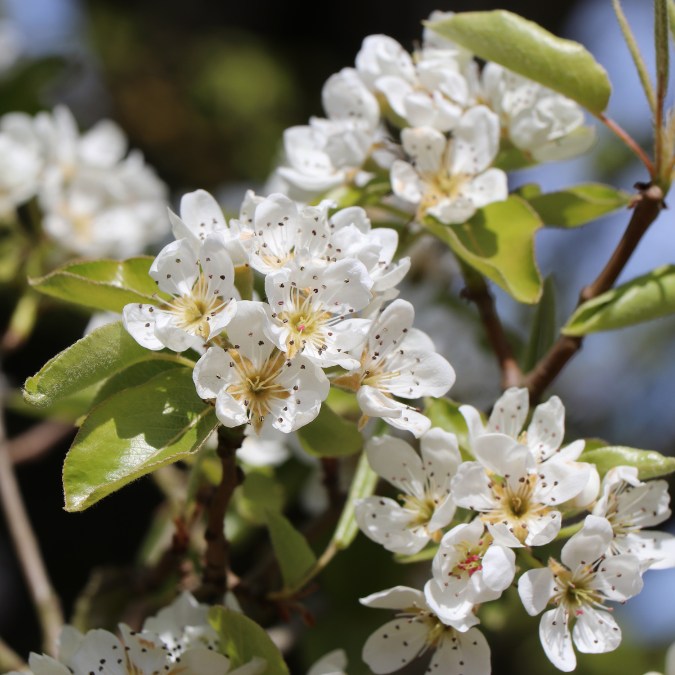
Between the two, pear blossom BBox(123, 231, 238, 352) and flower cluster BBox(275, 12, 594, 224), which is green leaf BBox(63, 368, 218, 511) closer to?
pear blossom BBox(123, 231, 238, 352)

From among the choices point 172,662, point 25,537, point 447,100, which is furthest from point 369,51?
point 25,537

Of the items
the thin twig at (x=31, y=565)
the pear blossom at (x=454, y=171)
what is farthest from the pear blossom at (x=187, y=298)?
the thin twig at (x=31, y=565)

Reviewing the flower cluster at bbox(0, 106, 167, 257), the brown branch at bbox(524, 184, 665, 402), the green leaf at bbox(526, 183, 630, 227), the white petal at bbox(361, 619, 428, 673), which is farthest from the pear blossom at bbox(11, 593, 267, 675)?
the flower cluster at bbox(0, 106, 167, 257)

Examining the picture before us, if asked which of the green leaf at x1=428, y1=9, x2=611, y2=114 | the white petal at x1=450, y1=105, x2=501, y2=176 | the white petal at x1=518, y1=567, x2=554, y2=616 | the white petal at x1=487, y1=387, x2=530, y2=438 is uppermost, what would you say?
the green leaf at x1=428, y1=9, x2=611, y2=114

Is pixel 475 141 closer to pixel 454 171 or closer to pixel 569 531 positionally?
pixel 454 171

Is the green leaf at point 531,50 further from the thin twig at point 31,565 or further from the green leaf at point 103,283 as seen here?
the thin twig at point 31,565

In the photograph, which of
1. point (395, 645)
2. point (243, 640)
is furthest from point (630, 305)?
point (243, 640)
